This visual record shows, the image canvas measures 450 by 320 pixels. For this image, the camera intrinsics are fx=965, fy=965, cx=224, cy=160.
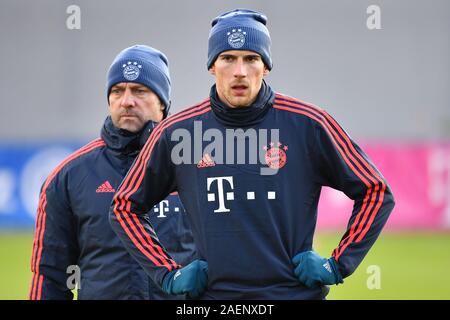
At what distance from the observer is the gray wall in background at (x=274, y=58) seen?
2294 cm

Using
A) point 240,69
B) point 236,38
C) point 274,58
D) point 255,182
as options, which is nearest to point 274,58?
point 274,58

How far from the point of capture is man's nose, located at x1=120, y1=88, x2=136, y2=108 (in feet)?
18.6

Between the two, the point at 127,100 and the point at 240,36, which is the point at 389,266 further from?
the point at 240,36

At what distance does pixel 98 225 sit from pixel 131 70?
1.01m

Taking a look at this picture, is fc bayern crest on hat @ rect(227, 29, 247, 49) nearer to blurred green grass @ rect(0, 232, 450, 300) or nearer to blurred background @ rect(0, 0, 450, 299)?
blurred green grass @ rect(0, 232, 450, 300)

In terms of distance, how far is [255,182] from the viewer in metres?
4.50

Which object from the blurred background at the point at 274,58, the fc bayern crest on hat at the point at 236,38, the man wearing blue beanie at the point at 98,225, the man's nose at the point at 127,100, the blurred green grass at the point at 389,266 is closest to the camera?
the fc bayern crest on hat at the point at 236,38

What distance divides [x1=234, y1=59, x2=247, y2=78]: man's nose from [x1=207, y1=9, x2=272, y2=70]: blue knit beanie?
2.7 inches

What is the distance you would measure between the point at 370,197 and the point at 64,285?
1950 millimetres

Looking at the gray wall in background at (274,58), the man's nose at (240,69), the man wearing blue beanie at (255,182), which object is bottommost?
the man wearing blue beanie at (255,182)

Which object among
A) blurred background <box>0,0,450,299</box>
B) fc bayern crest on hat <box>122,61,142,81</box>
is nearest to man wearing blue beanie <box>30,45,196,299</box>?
fc bayern crest on hat <box>122,61,142,81</box>

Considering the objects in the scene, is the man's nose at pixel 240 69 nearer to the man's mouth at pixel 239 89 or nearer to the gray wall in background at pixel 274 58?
the man's mouth at pixel 239 89

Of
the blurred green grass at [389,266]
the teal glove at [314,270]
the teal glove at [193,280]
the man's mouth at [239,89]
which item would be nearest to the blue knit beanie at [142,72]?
the man's mouth at [239,89]

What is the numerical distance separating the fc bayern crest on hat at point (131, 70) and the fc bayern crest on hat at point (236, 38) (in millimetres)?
1271
